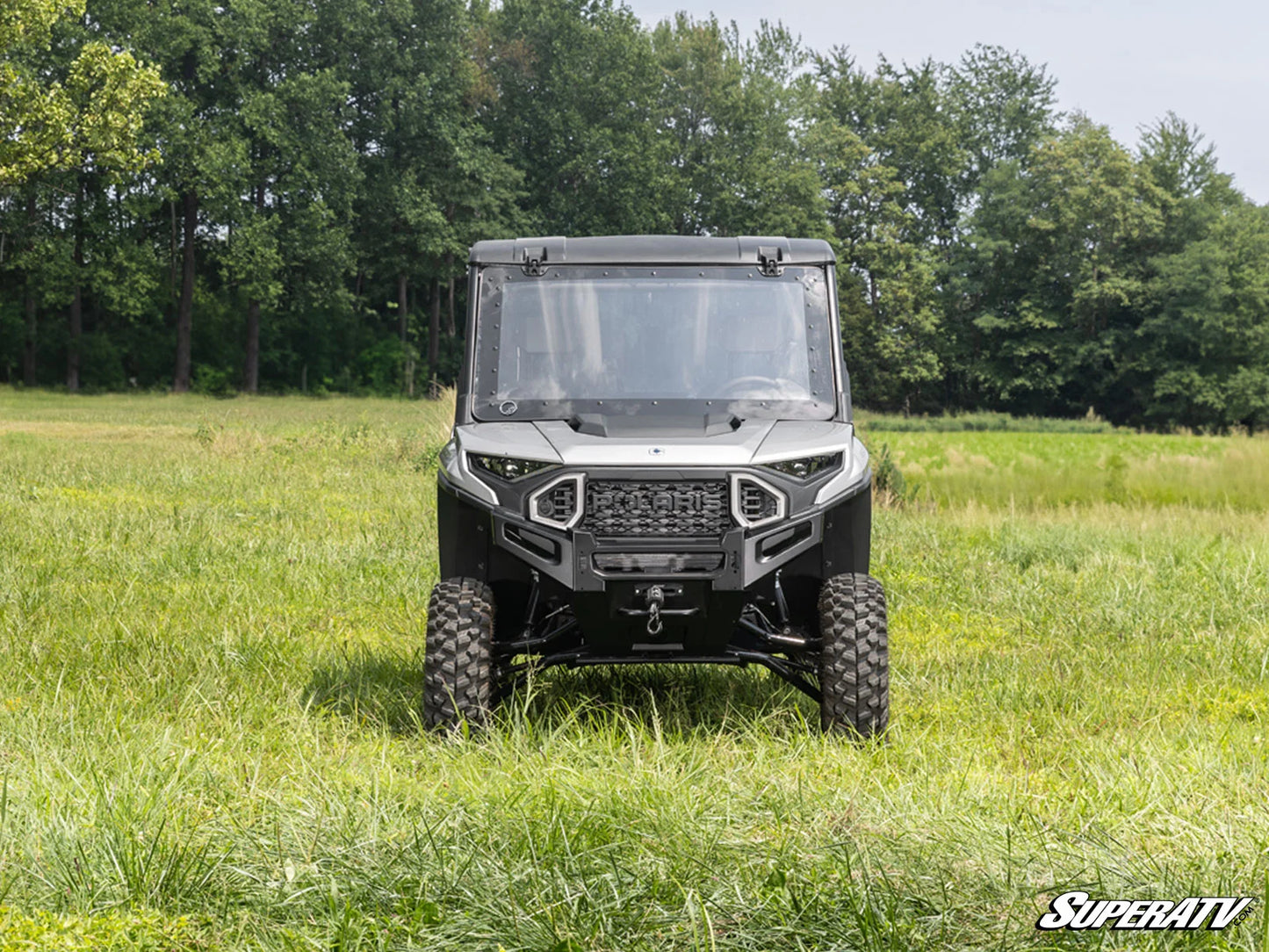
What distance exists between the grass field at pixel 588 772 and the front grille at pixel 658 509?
0.78 meters

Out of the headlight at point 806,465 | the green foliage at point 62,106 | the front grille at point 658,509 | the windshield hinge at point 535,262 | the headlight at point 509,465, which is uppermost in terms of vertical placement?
the green foliage at point 62,106

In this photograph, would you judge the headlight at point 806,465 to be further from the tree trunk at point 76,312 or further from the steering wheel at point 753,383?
the tree trunk at point 76,312

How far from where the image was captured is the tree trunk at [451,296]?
54.1 m

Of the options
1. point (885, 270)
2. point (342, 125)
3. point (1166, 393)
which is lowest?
point (1166, 393)

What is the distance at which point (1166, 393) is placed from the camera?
194 ft

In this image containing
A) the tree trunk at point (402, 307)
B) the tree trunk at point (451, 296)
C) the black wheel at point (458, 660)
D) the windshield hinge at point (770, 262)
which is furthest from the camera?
the tree trunk at point (402, 307)

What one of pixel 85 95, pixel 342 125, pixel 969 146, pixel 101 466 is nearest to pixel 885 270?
pixel 969 146

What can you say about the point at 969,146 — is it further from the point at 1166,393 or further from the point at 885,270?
the point at 1166,393

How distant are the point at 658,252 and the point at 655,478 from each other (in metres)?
1.39

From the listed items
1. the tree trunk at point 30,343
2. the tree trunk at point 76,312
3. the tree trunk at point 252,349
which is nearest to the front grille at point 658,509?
the tree trunk at point 252,349

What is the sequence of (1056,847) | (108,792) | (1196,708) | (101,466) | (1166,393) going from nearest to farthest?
(1056,847), (108,792), (1196,708), (101,466), (1166,393)

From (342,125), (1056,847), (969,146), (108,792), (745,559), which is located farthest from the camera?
(969,146)

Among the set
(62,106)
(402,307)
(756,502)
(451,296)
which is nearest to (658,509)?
(756,502)

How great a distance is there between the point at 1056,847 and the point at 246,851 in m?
2.36
